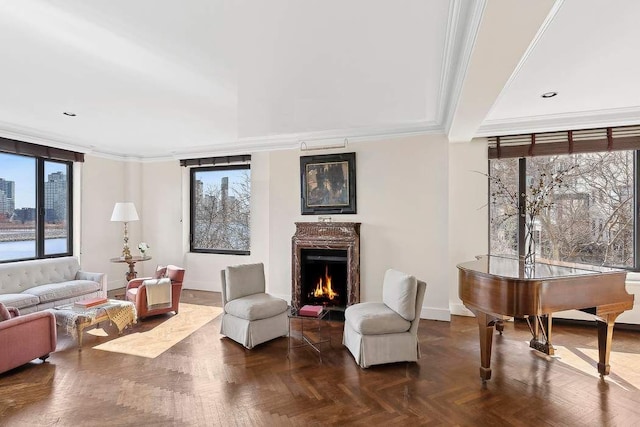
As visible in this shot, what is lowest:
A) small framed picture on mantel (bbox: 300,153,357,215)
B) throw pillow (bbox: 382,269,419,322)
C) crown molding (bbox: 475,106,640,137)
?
throw pillow (bbox: 382,269,419,322)

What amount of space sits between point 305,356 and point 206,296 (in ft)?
10.4

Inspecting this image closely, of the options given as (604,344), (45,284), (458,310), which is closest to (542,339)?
(604,344)

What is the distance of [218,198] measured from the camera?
6531 mm

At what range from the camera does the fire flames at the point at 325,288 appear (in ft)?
17.0

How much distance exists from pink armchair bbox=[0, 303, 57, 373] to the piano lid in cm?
420

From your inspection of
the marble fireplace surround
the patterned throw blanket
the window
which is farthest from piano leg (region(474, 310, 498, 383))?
the window

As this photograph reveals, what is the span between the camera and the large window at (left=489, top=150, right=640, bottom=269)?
173 inches

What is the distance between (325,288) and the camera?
5.23m

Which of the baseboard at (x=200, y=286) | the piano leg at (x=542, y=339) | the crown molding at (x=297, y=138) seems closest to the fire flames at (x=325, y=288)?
the crown molding at (x=297, y=138)

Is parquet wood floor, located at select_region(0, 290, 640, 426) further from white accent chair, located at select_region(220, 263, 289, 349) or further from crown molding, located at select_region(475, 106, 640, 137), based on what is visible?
crown molding, located at select_region(475, 106, 640, 137)

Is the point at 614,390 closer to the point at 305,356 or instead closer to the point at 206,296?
the point at 305,356

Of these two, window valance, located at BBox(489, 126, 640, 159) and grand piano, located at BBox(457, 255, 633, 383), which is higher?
window valance, located at BBox(489, 126, 640, 159)

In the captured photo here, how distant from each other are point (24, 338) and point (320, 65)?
373 cm

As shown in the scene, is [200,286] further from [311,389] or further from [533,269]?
[533,269]
